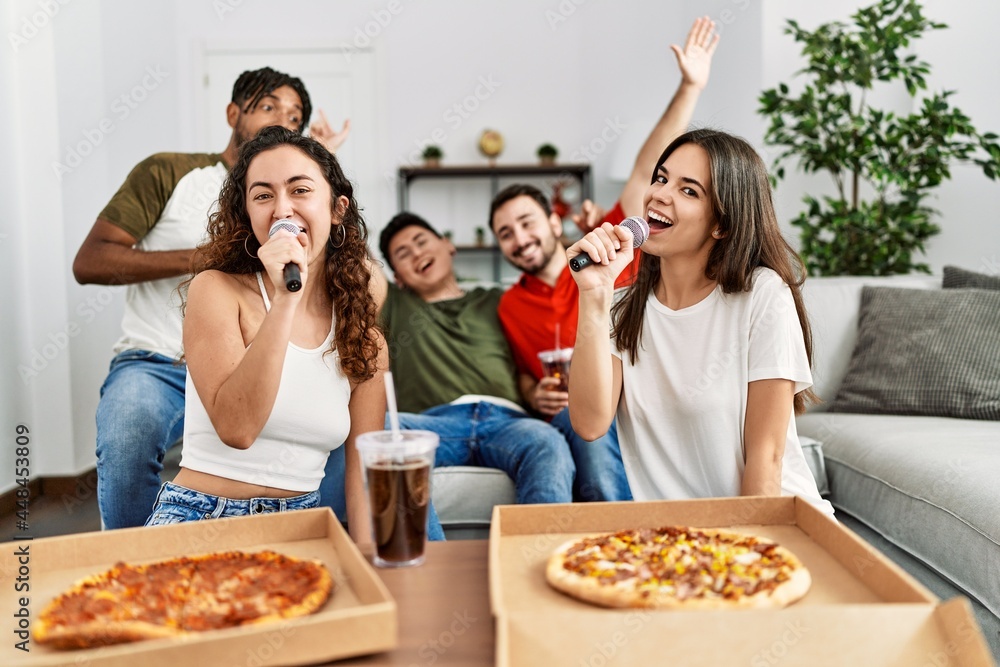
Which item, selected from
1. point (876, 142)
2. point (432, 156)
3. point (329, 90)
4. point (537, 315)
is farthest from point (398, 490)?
point (329, 90)

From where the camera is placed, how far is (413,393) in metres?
2.73

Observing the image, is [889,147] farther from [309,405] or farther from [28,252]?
[28,252]

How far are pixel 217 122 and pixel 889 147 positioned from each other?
14.4 ft

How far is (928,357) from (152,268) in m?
2.21

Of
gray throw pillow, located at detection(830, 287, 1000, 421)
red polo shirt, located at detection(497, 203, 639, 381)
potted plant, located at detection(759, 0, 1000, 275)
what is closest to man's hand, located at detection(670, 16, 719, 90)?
red polo shirt, located at detection(497, 203, 639, 381)

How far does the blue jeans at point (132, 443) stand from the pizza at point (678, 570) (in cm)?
149

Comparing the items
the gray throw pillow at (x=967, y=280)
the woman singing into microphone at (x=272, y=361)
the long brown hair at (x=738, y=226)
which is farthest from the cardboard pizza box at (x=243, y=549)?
the gray throw pillow at (x=967, y=280)

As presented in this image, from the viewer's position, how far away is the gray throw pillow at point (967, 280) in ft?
8.86

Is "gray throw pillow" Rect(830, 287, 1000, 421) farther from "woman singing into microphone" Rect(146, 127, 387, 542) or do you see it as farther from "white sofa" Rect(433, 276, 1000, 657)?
"woman singing into microphone" Rect(146, 127, 387, 542)

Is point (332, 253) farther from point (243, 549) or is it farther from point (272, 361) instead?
point (243, 549)

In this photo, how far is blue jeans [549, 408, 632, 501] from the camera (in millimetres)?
2312

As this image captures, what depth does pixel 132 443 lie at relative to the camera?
214 cm

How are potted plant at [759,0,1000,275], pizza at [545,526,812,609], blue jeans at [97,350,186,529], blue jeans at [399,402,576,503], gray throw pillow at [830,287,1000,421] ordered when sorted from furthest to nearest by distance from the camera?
potted plant at [759,0,1000,275] → gray throw pillow at [830,287,1000,421] → blue jeans at [399,402,576,503] → blue jeans at [97,350,186,529] → pizza at [545,526,812,609]

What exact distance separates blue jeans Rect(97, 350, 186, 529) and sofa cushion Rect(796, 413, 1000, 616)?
1776 millimetres
